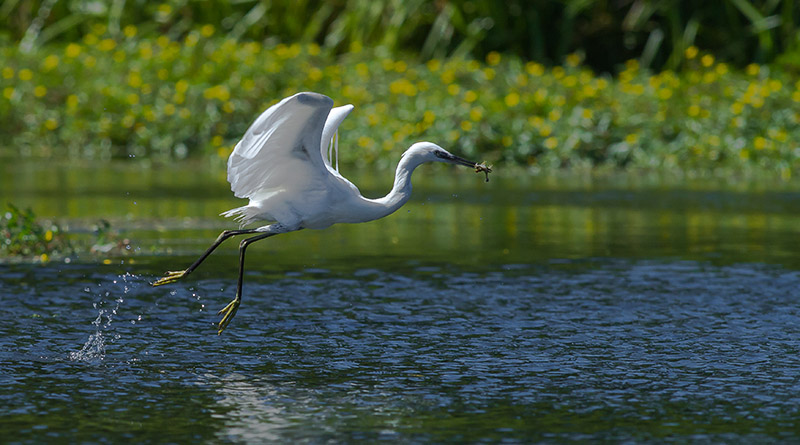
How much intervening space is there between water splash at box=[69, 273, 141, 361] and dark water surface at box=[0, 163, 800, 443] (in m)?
0.02

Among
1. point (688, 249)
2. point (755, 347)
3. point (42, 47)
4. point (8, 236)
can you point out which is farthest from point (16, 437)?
point (42, 47)

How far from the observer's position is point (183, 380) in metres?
6.91

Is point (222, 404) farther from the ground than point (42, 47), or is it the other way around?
point (42, 47)

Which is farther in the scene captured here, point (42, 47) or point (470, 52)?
point (42, 47)

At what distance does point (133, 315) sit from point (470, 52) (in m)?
15.6

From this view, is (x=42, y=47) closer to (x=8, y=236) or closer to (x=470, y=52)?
(x=470, y=52)

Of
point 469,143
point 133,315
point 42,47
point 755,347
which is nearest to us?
point 755,347

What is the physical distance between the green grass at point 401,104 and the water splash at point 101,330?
9772 mm

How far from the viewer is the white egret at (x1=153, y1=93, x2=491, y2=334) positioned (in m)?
7.74

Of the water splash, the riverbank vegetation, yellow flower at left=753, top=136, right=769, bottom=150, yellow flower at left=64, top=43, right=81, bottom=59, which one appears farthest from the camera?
yellow flower at left=64, top=43, right=81, bottom=59

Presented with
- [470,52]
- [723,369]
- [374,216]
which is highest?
[470,52]

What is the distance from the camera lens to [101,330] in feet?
26.9

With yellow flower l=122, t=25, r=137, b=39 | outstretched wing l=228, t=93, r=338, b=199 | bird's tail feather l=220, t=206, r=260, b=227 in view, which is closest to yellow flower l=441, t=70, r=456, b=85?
yellow flower l=122, t=25, r=137, b=39

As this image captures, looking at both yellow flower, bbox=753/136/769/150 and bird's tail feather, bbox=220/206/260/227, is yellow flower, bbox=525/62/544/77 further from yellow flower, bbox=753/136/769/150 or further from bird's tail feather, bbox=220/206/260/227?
bird's tail feather, bbox=220/206/260/227
